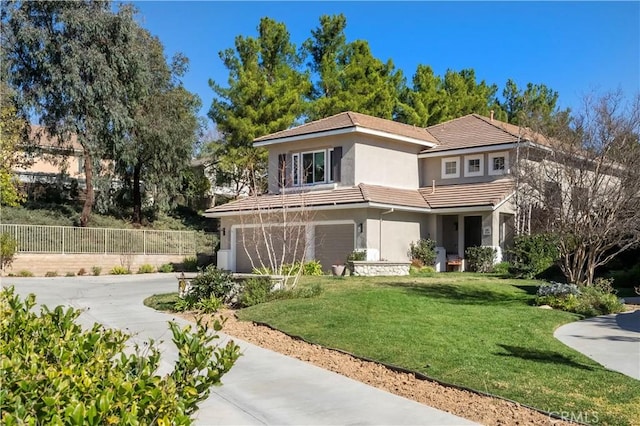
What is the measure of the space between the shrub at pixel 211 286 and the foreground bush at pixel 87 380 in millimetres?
A: 9731

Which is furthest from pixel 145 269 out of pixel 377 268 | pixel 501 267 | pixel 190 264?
pixel 501 267

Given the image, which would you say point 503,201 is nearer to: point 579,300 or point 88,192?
point 579,300

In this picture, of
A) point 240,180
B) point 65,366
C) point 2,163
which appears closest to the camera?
point 65,366

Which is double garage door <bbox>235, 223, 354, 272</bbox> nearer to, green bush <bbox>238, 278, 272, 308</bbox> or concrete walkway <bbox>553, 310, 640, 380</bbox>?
green bush <bbox>238, 278, 272, 308</bbox>

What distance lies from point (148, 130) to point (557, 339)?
2981cm

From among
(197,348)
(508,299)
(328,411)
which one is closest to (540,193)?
(508,299)

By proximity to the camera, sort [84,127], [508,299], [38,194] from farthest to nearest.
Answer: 1. [38,194]
2. [84,127]
3. [508,299]

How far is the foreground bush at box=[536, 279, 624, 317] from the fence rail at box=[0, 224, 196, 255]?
2276 centimetres

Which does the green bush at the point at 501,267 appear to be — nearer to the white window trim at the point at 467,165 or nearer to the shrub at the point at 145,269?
the white window trim at the point at 467,165

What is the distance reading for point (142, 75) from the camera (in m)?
33.9

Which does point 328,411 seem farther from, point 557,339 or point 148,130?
point 148,130

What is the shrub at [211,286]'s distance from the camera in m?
14.9

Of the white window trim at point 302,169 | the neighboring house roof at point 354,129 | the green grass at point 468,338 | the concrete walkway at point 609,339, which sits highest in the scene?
the neighboring house roof at point 354,129

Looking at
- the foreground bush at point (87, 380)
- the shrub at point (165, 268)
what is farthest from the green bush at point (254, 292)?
the shrub at point (165, 268)
